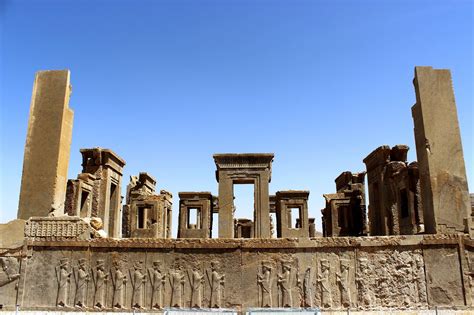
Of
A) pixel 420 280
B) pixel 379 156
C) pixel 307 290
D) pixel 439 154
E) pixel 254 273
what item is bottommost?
pixel 307 290

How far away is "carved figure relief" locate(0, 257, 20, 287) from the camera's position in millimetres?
9562

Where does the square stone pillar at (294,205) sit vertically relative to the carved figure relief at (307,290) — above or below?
above

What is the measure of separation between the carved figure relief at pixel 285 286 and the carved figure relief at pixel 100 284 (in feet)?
13.5

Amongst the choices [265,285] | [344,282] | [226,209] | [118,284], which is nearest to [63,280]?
[118,284]

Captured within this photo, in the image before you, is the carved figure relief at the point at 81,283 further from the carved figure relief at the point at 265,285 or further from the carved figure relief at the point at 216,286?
the carved figure relief at the point at 265,285

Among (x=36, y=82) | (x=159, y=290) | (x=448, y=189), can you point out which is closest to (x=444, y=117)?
(x=448, y=189)

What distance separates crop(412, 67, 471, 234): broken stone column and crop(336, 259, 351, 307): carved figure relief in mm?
2395

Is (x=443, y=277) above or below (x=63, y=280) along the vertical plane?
above

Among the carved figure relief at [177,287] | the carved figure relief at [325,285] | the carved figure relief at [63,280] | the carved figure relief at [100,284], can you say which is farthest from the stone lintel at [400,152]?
the carved figure relief at [63,280]

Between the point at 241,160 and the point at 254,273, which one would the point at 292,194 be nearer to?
the point at 241,160

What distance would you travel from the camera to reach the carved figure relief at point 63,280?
9.42 metres

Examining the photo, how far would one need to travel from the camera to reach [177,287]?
9.40m

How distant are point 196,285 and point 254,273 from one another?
54.8 inches

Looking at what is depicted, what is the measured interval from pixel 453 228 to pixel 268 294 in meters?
4.69
